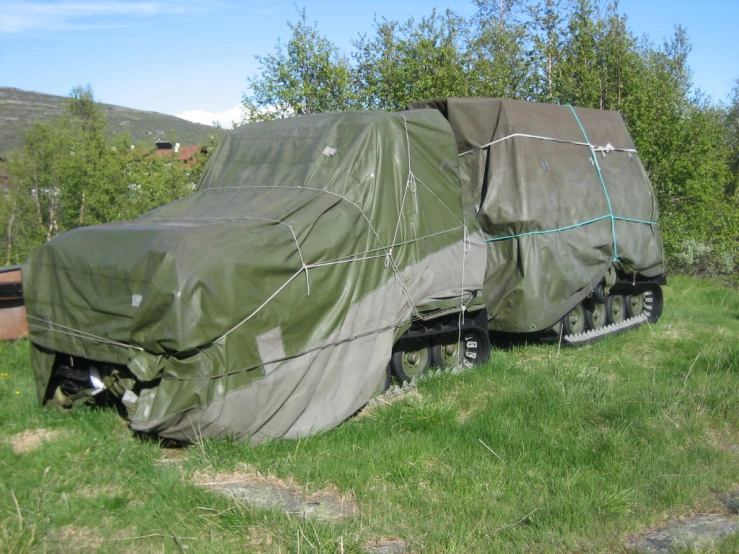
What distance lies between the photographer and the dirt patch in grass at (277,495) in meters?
4.83

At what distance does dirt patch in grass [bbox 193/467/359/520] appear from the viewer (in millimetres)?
4834

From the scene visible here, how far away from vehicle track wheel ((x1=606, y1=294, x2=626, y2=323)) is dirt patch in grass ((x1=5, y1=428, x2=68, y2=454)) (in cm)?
706

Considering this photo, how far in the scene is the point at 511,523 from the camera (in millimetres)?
4742

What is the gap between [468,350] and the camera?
26.7 feet

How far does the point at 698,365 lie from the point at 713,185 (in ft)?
36.3

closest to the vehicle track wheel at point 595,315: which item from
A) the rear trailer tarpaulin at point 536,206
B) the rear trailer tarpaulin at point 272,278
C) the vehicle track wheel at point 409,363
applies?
the rear trailer tarpaulin at point 536,206

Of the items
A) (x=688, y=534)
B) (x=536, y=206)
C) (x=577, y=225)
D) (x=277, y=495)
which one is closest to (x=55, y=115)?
(x=577, y=225)

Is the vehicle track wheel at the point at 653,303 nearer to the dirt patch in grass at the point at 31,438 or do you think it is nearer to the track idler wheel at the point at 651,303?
the track idler wheel at the point at 651,303

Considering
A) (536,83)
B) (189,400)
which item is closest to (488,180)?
(189,400)

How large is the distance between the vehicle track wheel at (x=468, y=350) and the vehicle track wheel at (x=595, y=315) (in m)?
2.33

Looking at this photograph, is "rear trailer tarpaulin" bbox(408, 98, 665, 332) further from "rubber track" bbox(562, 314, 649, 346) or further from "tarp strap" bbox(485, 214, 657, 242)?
"rubber track" bbox(562, 314, 649, 346)

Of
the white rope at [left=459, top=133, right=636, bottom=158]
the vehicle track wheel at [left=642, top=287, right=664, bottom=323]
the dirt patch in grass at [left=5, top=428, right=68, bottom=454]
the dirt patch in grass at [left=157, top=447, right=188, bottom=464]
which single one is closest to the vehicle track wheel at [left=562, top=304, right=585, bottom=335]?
the vehicle track wheel at [left=642, top=287, right=664, bottom=323]

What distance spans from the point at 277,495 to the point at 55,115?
280 ft

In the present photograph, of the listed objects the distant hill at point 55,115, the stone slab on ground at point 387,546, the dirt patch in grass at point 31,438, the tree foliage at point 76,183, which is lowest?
the dirt patch in grass at point 31,438
